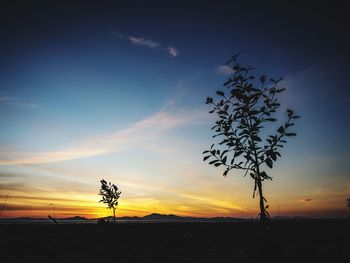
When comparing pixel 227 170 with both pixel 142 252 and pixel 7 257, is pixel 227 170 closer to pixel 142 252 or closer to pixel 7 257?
pixel 142 252

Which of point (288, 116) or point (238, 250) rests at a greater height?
point (288, 116)

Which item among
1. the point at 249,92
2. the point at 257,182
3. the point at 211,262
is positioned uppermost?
the point at 249,92

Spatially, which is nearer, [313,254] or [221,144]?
[313,254]

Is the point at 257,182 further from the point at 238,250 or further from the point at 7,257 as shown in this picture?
the point at 7,257

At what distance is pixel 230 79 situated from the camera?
10391 millimetres

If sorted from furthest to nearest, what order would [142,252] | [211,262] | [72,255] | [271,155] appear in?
1. [271,155]
2. [142,252]
3. [72,255]
4. [211,262]

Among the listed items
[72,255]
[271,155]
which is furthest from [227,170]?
[72,255]

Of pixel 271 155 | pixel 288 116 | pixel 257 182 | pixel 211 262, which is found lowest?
pixel 211 262

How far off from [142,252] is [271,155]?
5.30 m

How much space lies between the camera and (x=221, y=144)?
9.87 meters

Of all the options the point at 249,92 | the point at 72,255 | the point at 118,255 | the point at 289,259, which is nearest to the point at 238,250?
the point at 289,259

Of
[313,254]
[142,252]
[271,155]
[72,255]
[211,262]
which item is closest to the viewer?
[211,262]

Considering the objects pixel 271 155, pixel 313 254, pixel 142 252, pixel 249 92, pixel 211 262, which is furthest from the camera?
pixel 249 92

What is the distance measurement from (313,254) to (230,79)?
21.1 ft
